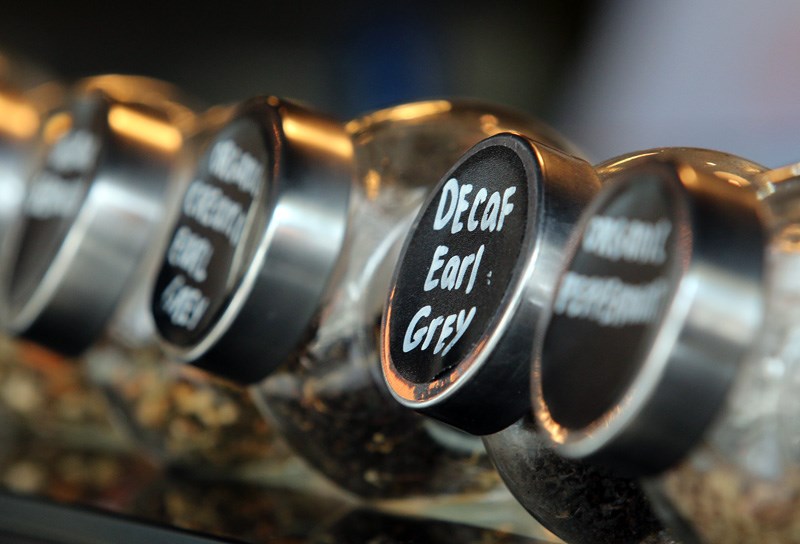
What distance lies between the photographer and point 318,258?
1.55 ft

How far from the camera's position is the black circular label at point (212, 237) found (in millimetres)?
480

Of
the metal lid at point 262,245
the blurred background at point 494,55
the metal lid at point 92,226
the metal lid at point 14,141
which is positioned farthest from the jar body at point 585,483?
the blurred background at point 494,55

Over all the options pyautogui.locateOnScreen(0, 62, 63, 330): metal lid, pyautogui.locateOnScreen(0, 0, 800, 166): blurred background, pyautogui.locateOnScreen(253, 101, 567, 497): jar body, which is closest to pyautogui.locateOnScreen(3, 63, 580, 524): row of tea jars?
pyautogui.locateOnScreen(253, 101, 567, 497): jar body

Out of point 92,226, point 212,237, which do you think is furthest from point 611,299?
point 92,226

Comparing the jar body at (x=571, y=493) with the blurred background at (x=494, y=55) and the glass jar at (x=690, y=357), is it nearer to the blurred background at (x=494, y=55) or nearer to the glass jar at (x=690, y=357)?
the glass jar at (x=690, y=357)

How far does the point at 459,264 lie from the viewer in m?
0.38

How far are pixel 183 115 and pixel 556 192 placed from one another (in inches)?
17.6

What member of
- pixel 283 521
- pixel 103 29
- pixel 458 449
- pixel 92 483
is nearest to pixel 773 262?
pixel 458 449

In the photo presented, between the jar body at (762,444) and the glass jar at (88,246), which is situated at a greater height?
the jar body at (762,444)

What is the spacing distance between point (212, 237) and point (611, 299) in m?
0.26

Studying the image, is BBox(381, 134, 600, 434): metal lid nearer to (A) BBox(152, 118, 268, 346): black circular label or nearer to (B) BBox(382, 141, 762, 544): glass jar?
(B) BBox(382, 141, 762, 544): glass jar

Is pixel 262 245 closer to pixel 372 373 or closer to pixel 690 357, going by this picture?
pixel 372 373

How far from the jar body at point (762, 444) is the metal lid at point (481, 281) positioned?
0.07m

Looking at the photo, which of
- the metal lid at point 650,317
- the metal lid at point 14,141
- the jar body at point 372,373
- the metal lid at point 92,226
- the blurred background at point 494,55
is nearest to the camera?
the metal lid at point 650,317
